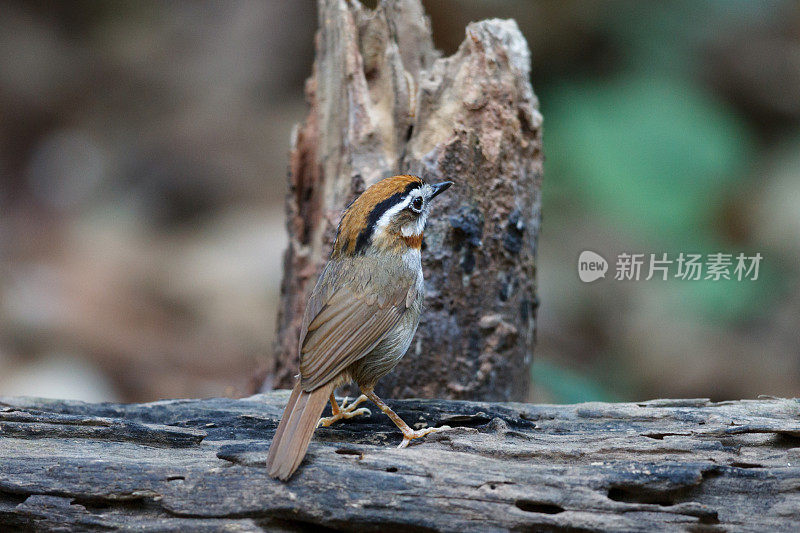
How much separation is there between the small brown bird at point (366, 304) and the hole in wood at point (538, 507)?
0.61 m

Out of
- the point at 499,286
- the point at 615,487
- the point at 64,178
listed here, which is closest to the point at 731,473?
the point at 615,487

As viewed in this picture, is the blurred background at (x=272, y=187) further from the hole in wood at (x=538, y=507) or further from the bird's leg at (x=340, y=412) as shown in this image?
the hole in wood at (x=538, y=507)

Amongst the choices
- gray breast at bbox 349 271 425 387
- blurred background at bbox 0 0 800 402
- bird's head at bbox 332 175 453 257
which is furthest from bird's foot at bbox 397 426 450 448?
blurred background at bbox 0 0 800 402

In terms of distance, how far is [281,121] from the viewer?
31.7 ft

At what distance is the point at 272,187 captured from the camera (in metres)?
9.24

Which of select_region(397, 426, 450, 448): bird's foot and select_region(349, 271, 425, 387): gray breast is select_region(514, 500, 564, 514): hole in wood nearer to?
select_region(397, 426, 450, 448): bird's foot

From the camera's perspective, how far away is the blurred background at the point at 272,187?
287 inches

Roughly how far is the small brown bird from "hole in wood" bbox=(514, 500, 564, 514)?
0.61 meters

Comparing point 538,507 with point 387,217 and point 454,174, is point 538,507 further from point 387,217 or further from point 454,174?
point 454,174

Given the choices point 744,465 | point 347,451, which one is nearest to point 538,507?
point 347,451

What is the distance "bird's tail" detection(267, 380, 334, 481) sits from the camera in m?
3.06

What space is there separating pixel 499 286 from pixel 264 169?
211 inches

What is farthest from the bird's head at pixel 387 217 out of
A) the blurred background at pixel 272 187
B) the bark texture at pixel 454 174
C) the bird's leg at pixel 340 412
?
the blurred background at pixel 272 187

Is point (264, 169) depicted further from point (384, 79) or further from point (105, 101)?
point (384, 79)
